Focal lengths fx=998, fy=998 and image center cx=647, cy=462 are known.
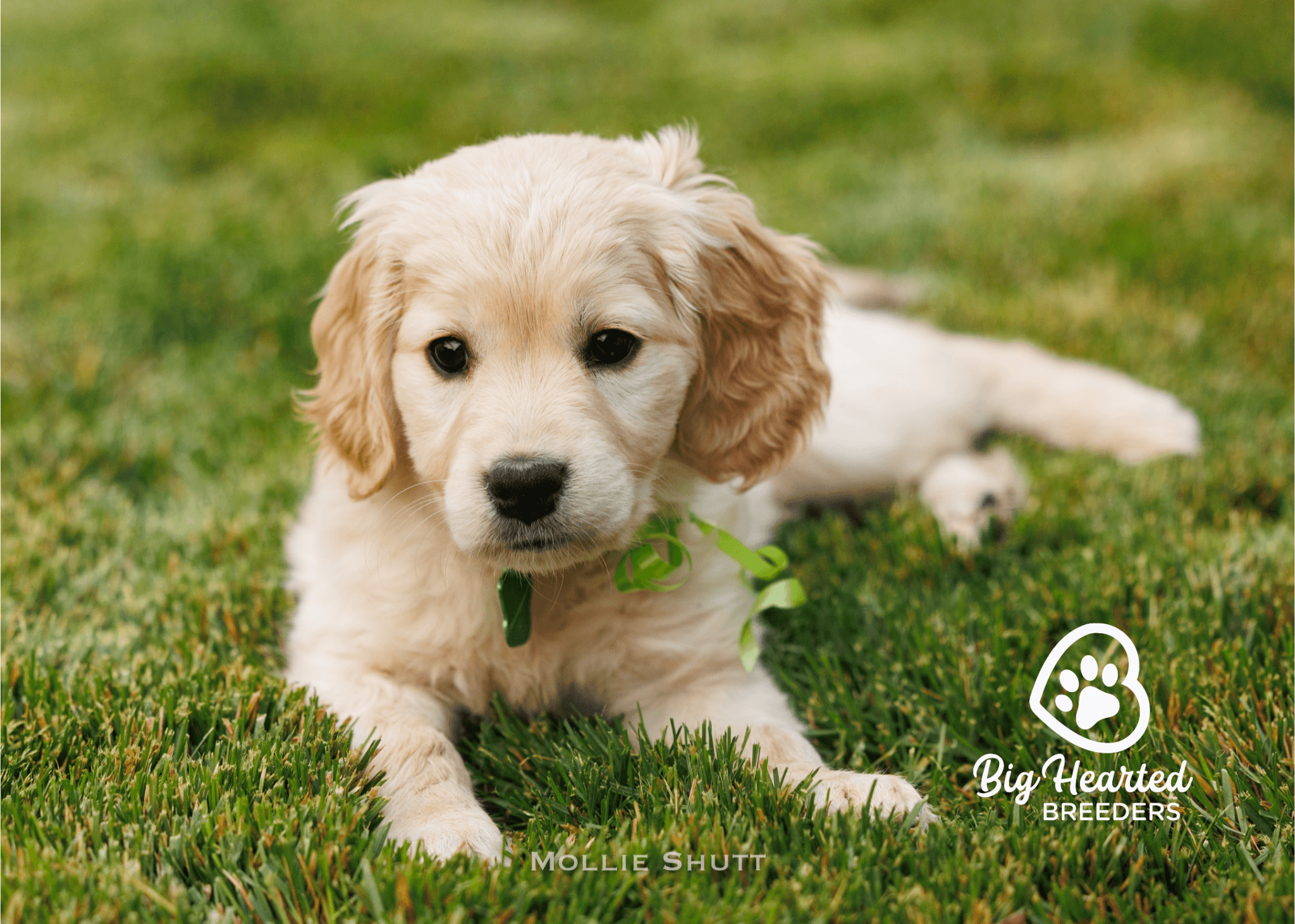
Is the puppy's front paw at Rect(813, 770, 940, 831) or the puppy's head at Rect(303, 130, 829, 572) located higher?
the puppy's head at Rect(303, 130, 829, 572)

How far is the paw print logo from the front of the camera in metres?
2.08

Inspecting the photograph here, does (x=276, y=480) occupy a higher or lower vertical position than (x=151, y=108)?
lower

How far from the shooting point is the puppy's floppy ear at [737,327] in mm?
2303

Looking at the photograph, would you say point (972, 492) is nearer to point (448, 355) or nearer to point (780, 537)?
point (780, 537)

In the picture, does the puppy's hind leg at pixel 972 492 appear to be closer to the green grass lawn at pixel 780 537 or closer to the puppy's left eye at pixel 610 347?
the green grass lawn at pixel 780 537

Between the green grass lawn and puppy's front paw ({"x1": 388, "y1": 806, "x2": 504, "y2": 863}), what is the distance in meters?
0.08

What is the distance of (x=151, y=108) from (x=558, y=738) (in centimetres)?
665

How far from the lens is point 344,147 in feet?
21.4

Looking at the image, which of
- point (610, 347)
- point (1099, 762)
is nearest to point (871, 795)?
point (1099, 762)

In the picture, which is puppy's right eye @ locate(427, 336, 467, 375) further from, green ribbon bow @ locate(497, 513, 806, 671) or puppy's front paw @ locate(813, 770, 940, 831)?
puppy's front paw @ locate(813, 770, 940, 831)

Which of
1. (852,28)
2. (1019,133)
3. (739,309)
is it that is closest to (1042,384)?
(739,309)

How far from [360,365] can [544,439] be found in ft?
2.07

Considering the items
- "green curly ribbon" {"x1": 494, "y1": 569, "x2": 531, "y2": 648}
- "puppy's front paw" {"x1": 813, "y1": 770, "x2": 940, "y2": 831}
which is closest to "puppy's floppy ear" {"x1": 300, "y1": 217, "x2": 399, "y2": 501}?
"green curly ribbon" {"x1": 494, "y1": 569, "x2": 531, "y2": 648}

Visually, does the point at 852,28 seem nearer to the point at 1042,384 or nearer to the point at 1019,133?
the point at 1019,133
